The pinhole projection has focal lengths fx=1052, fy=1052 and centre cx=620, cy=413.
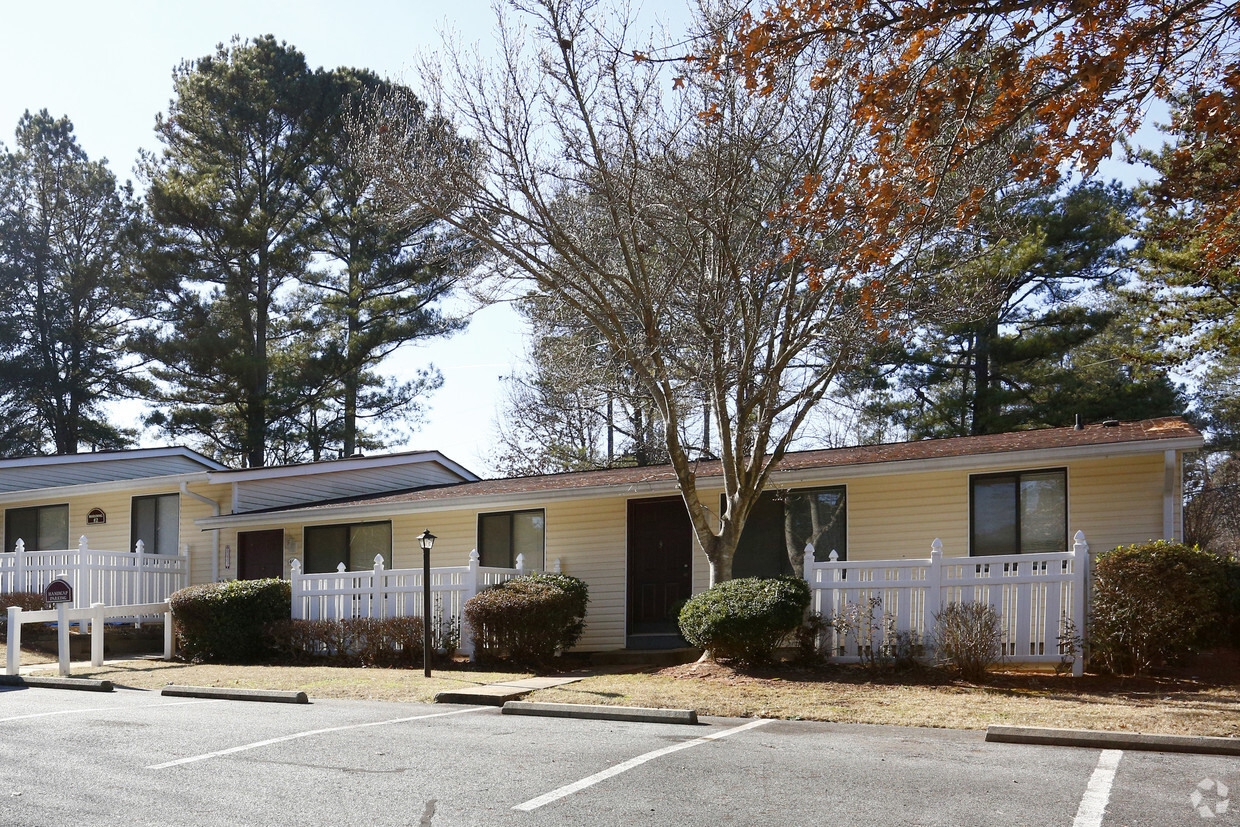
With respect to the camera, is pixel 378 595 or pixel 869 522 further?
pixel 378 595

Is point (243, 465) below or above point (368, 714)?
above

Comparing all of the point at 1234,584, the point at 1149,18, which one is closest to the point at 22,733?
the point at 1149,18

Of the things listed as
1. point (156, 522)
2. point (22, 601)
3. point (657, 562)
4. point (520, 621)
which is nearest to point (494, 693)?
point (520, 621)

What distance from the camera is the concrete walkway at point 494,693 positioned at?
10.9 m

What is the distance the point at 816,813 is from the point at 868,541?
940 centimetres

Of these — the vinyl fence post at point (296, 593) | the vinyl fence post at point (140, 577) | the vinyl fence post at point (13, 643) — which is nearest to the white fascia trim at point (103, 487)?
the vinyl fence post at point (140, 577)

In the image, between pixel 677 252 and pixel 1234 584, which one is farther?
pixel 677 252

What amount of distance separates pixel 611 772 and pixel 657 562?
32.2 feet

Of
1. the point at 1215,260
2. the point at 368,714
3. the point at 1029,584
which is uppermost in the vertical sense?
the point at 1215,260

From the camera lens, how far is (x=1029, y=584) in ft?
37.9

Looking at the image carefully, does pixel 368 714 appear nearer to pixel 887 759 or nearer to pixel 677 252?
pixel 887 759

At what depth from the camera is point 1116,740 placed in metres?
7.66

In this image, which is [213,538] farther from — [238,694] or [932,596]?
[932,596]

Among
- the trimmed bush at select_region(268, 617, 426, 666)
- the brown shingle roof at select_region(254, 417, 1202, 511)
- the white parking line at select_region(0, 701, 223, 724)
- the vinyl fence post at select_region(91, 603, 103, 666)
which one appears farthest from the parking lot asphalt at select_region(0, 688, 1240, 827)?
the vinyl fence post at select_region(91, 603, 103, 666)
